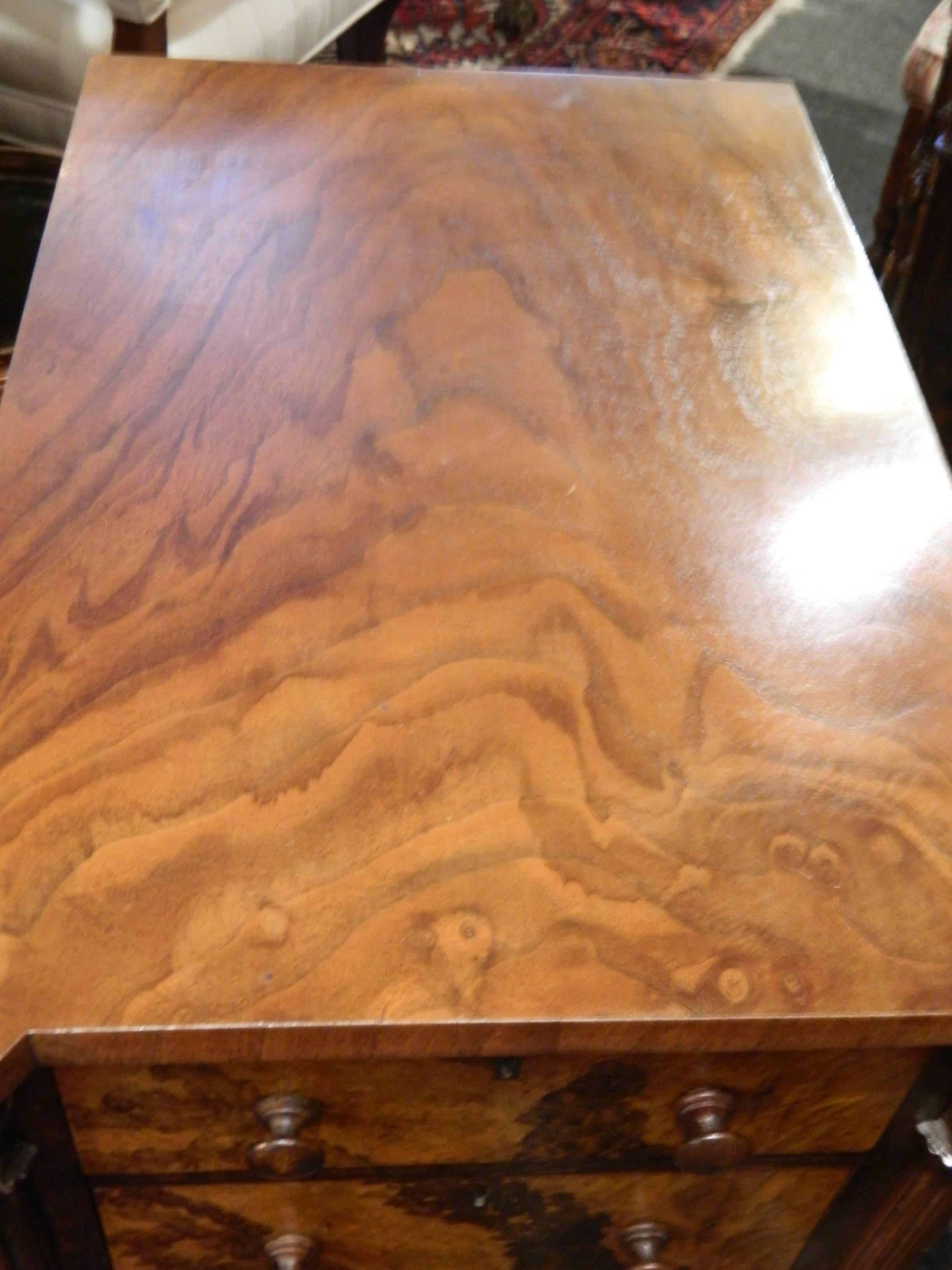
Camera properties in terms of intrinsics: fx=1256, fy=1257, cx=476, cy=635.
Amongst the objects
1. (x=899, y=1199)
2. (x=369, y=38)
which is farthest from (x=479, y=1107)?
(x=369, y=38)

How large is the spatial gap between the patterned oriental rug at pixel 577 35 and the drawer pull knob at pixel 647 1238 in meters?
1.70

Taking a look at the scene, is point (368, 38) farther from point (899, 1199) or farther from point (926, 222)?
point (899, 1199)

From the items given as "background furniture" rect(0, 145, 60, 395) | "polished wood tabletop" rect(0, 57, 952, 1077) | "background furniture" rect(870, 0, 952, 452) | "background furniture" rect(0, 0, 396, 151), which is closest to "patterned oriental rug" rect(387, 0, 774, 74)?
"background furniture" rect(0, 0, 396, 151)

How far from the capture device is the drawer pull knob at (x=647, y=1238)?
2.01ft

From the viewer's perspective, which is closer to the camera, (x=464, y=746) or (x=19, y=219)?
(x=464, y=746)

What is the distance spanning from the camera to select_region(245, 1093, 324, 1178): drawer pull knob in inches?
20.1

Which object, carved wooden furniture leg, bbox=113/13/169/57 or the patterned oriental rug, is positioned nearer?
carved wooden furniture leg, bbox=113/13/169/57

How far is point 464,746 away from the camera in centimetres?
53

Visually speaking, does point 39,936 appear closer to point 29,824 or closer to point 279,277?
point 29,824

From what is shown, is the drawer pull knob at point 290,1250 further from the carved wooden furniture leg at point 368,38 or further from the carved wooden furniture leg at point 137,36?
the carved wooden furniture leg at point 368,38

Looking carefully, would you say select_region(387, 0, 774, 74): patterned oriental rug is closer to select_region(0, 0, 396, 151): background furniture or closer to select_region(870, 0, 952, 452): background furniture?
select_region(0, 0, 396, 151): background furniture

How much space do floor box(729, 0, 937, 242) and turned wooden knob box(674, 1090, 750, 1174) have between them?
142 centimetres

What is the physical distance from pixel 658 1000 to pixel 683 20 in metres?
1.97

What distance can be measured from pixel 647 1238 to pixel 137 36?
1.19 metres
